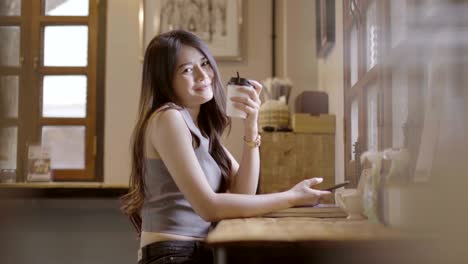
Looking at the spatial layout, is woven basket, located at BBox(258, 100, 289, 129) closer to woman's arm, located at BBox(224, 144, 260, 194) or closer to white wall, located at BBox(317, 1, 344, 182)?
white wall, located at BBox(317, 1, 344, 182)

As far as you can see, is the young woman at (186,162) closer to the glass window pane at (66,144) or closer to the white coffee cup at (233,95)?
the white coffee cup at (233,95)

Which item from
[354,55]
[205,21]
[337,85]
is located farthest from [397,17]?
[205,21]

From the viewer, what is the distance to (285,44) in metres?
3.45

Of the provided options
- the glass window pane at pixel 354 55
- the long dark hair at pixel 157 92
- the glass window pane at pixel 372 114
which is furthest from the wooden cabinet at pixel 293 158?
the long dark hair at pixel 157 92

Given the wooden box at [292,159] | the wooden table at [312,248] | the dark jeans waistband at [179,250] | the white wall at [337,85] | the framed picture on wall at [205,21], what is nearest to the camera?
the wooden table at [312,248]

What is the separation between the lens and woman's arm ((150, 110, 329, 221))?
3.83 feet

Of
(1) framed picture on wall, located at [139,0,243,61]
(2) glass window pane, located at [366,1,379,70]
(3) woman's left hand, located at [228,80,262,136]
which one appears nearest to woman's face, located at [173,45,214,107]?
(3) woman's left hand, located at [228,80,262,136]

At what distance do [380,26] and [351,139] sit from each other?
2.61 feet

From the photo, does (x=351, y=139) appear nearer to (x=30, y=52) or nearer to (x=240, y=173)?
(x=240, y=173)

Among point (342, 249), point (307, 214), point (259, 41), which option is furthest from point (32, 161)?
point (342, 249)

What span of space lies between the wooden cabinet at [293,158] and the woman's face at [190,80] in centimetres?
116

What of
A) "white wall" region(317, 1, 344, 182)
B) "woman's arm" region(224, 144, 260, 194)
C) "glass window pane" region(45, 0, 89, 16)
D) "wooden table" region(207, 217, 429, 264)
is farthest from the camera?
"glass window pane" region(45, 0, 89, 16)

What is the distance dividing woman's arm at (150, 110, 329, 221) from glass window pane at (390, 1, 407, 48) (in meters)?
0.34

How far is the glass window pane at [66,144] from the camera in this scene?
3777mm
